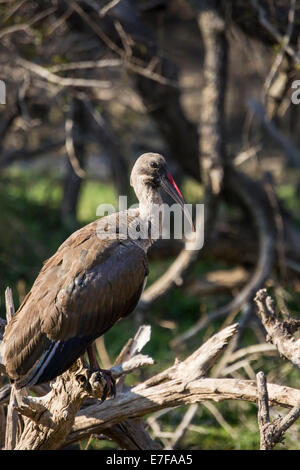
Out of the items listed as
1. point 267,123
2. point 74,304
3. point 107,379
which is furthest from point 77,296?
point 267,123

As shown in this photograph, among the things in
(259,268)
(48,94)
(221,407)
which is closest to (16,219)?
(48,94)

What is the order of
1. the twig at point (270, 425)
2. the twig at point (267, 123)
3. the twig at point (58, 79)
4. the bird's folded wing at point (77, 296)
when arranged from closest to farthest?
the twig at point (270, 425), the bird's folded wing at point (77, 296), the twig at point (58, 79), the twig at point (267, 123)

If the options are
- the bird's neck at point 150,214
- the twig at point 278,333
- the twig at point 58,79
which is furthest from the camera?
the twig at point 58,79

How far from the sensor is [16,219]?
856 centimetres

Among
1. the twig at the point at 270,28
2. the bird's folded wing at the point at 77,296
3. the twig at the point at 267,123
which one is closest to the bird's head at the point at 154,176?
the bird's folded wing at the point at 77,296

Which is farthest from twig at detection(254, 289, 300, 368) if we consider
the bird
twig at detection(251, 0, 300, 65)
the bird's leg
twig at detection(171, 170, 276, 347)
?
twig at detection(171, 170, 276, 347)

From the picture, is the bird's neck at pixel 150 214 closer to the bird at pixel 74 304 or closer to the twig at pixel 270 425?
the bird at pixel 74 304

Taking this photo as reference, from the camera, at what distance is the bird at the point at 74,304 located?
11.6ft

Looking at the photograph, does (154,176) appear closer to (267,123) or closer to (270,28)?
(270,28)

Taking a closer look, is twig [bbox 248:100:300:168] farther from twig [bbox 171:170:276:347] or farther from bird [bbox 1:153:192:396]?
bird [bbox 1:153:192:396]

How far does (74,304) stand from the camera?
11.9 feet

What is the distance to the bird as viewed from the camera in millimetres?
3537

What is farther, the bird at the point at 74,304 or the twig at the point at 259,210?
the twig at the point at 259,210

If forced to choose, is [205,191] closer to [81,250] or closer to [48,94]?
[48,94]
